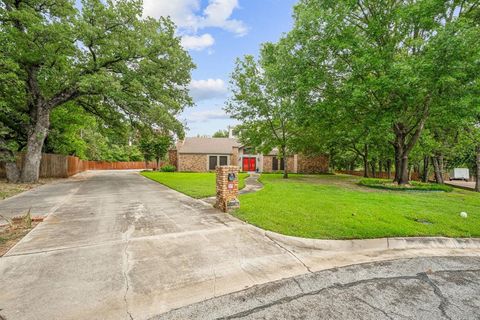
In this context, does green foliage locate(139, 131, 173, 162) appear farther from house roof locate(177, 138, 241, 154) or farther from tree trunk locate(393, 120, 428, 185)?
tree trunk locate(393, 120, 428, 185)

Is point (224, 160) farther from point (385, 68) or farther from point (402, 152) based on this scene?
point (385, 68)

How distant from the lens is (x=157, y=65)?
46.9 feet

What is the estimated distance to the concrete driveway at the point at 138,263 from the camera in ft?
8.59

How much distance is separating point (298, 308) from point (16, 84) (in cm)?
1701

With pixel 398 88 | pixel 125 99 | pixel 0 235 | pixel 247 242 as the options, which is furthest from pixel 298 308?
pixel 125 99

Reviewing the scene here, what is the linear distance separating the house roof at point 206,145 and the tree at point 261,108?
8.15 meters

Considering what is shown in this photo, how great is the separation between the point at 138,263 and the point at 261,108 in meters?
16.1

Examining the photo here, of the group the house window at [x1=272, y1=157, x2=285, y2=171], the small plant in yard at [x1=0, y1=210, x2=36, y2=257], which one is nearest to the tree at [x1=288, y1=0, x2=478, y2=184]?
the small plant in yard at [x1=0, y1=210, x2=36, y2=257]

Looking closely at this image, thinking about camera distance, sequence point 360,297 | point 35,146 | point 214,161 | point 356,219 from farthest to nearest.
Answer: point 214,161
point 35,146
point 356,219
point 360,297

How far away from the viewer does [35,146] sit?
13539 millimetres

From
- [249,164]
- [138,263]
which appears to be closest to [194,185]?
[138,263]

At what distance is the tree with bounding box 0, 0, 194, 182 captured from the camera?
11602 mm

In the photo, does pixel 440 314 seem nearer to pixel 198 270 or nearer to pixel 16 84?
pixel 198 270

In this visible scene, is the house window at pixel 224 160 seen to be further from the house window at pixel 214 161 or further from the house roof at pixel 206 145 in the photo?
the house roof at pixel 206 145
